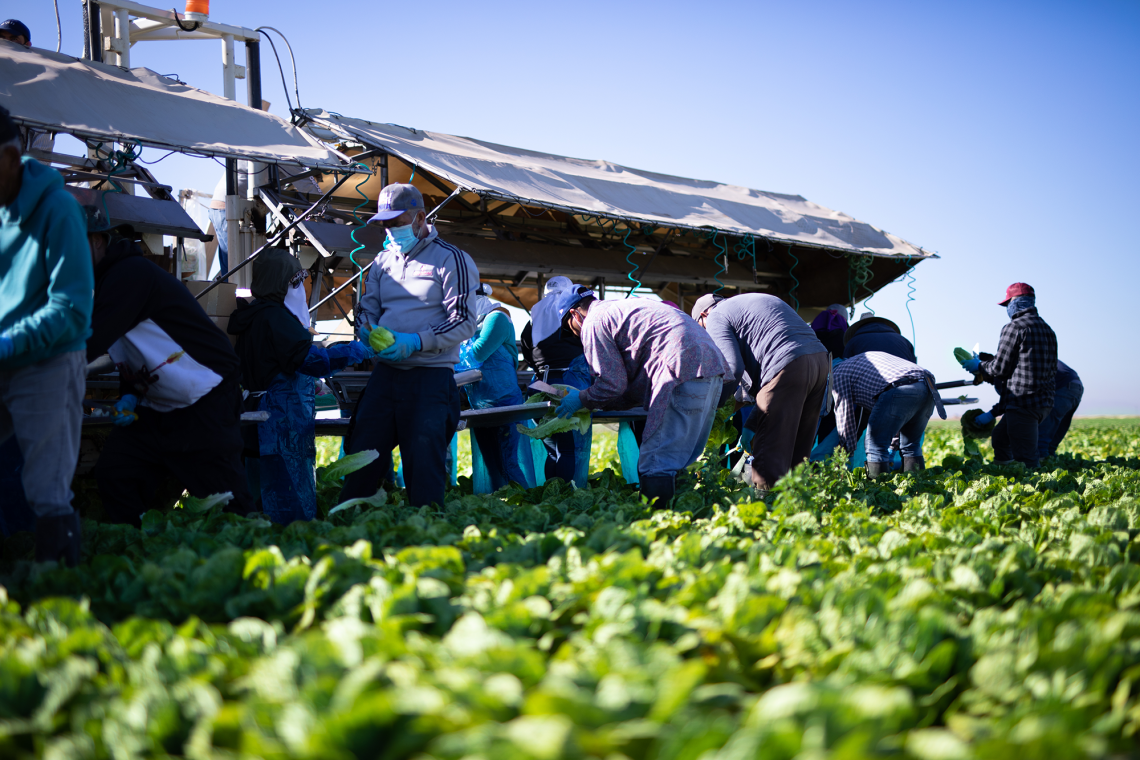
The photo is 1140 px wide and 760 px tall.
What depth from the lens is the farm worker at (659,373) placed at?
4.63 metres

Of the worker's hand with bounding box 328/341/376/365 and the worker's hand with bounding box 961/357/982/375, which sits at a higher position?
the worker's hand with bounding box 328/341/376/365

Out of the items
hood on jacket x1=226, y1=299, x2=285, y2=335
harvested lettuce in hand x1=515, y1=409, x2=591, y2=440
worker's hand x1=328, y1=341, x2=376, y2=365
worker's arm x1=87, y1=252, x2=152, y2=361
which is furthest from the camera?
harvested lettuce in hand x1=515, y1=409, x2=591, y2=440

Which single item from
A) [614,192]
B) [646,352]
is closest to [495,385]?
[646,352]

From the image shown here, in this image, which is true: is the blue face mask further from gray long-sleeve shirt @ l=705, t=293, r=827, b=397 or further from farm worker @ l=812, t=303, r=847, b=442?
farm worker @ l=812, t=303, r=847, b=442

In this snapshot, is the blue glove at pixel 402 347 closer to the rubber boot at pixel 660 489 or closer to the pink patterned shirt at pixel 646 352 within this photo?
the pink patterned shirt at pixel 646 352

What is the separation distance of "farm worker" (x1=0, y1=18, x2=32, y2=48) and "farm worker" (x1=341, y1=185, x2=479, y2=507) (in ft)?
12.0

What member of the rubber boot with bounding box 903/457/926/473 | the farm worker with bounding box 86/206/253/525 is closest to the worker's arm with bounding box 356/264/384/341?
the farm worker with bounding box 86/206/253/525

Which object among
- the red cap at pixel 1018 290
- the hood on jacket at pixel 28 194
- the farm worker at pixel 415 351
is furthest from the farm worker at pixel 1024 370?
the hood on jacket at pixel 28 194

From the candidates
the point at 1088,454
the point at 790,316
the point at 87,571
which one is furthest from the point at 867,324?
the point at 87,571

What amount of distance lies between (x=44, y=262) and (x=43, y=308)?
6.6 inches

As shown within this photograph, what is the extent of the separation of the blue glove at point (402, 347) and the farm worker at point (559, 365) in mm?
1809

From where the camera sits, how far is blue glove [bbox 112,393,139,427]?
3.50m

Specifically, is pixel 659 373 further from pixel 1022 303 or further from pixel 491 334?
pixel 1022 303

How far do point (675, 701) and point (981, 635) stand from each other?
2.97ft
